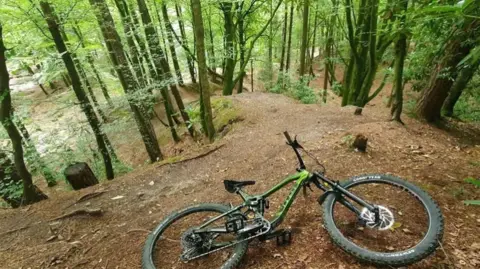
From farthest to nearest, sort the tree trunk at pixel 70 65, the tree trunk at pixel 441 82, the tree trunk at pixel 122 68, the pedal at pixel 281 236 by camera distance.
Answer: the tree trunk at pixel 122 68
the tree trunk at pixel 70 65
the tree trunk at pixel 441 82
the pedal at pixel 281 236

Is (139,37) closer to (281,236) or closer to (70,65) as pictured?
(70,65)

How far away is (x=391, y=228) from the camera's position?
289cm

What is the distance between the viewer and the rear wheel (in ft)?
9.59

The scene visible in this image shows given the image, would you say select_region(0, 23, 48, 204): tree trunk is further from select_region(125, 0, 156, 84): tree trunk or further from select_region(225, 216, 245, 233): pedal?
select_region(225, 216, 245, 233): pedal

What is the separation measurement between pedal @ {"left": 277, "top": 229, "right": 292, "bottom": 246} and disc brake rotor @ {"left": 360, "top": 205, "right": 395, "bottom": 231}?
774 millimetres

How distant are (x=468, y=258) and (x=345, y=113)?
621 cm

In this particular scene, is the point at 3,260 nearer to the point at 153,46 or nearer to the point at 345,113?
the point at 153,46

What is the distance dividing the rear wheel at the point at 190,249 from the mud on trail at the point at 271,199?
0.26 m

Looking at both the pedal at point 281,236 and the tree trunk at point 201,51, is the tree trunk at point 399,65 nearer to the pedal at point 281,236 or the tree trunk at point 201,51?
the tree trunk at point 201,51

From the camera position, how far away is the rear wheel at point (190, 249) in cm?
292

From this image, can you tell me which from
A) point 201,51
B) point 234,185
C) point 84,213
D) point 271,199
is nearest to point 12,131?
point 84,213

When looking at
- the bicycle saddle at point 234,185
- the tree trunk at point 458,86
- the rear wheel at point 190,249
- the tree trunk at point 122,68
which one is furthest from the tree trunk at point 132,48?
the tree trunk at point 458,86

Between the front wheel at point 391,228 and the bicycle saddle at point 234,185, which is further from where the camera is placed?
the bicycle saddle at point 234,185

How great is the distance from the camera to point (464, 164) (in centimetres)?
436
